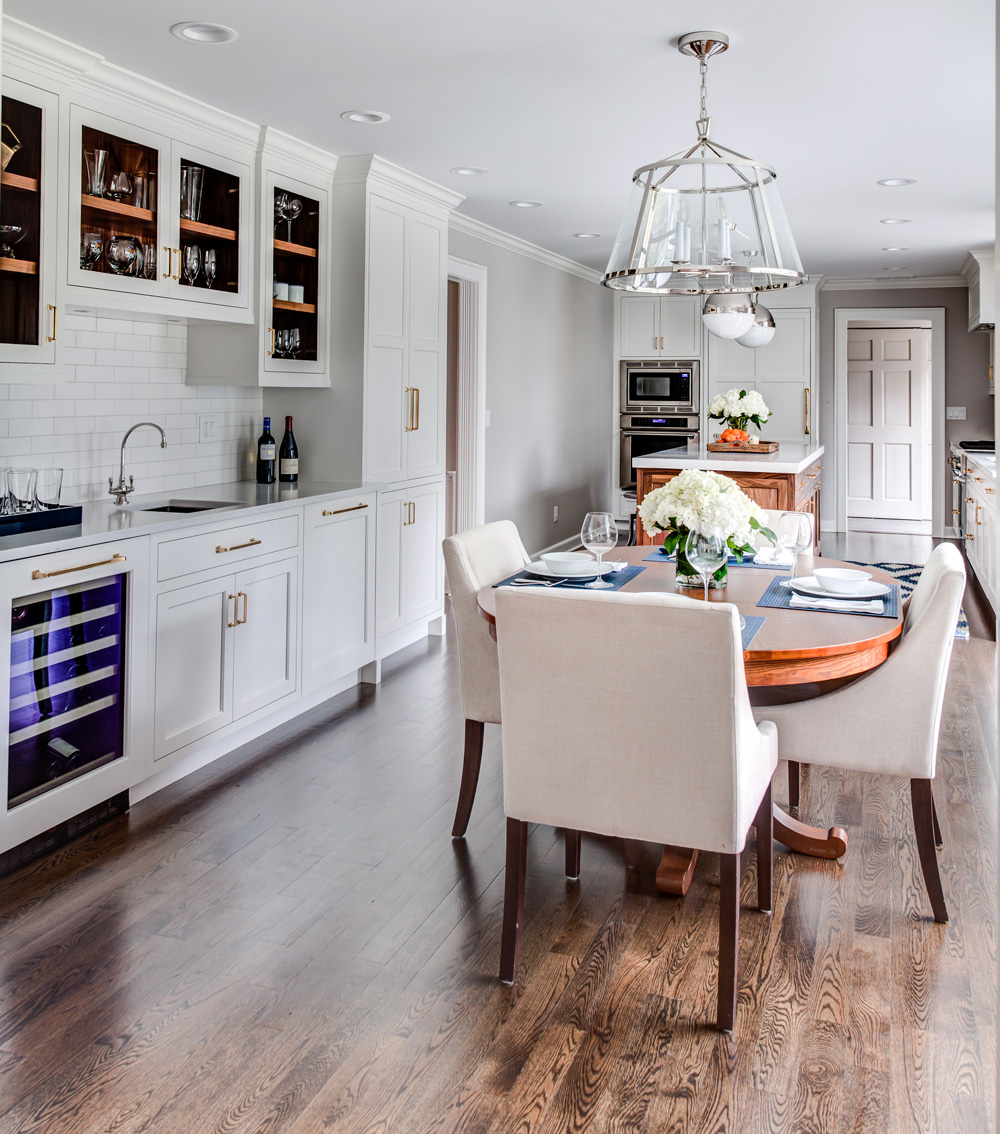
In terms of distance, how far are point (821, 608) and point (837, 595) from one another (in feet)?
0.46

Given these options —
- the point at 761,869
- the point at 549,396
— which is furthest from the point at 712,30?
the point at 549,396

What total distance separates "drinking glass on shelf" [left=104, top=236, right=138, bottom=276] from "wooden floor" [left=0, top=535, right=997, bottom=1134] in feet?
5.76

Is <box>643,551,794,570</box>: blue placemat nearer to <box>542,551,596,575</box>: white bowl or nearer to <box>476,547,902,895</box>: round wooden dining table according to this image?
<box>476,547,902,895</box>: round wooden dining table

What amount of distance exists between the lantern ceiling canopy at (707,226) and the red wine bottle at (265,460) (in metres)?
2.17

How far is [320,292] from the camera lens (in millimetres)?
4438

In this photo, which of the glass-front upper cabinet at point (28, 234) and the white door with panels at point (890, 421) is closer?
the glass-front upper cabinet at point (28, 234)

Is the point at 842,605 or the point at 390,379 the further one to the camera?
the point at 390,379

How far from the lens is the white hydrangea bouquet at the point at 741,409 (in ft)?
21.5

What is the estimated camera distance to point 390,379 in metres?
4.69

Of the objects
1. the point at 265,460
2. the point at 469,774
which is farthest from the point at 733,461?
the point at 469,774

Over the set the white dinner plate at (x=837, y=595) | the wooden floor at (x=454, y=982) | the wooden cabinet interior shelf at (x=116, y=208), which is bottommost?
the wooden floor at (x=454, y=982)

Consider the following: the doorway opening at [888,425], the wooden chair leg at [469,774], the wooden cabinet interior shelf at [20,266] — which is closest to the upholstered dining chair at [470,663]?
the wooden chair leg at [469,774]

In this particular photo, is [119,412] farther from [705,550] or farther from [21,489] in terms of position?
[705,550]

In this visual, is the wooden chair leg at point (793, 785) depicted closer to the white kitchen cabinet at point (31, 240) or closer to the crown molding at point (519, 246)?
the white kitchen cabinet at point (31, 240)
